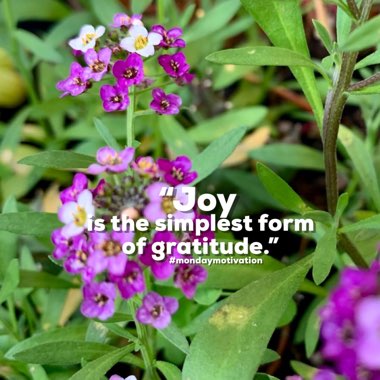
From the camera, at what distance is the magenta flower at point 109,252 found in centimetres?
85

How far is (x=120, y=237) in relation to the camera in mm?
861

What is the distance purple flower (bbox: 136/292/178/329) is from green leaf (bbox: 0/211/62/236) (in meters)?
0.22

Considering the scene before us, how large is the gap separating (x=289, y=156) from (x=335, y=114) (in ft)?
1.86

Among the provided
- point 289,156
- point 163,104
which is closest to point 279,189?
point 163,104

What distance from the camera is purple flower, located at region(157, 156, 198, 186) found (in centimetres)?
92

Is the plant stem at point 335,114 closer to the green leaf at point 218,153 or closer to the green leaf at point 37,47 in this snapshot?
the green leaf at point 218,153

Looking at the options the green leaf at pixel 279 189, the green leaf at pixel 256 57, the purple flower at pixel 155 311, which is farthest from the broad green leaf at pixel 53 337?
the green leaf at pixel 256 57

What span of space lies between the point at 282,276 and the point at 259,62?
Answer: 0.31 metres

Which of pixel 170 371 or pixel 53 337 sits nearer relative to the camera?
pixel 170 371

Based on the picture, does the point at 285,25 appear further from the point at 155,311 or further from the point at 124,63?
the point at 155,311

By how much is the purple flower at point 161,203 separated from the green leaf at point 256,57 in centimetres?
18

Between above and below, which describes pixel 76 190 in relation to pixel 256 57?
below

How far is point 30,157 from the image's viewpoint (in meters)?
1.01

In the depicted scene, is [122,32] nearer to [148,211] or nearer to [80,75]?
[80,75]
